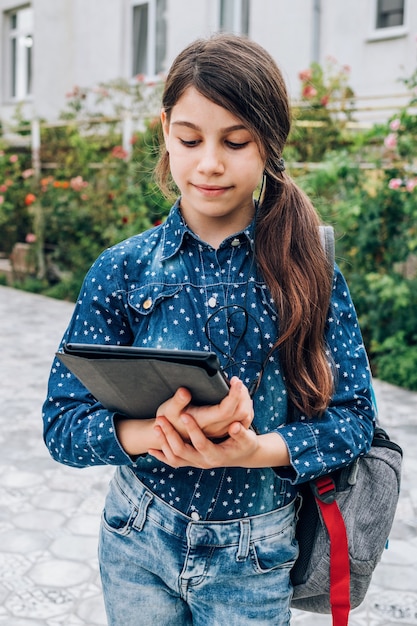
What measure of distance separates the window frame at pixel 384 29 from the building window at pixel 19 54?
818cm

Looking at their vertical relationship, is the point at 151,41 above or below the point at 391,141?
above

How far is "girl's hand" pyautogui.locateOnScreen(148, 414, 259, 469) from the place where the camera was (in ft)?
3.80

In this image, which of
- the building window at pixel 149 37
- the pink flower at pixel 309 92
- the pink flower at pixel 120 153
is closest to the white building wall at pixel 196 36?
the building window at pixel 149 37

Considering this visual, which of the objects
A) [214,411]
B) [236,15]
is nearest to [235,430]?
[214,411]

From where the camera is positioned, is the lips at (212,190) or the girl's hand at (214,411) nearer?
the girl's hand at (214,411)

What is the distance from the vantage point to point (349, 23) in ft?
29.9

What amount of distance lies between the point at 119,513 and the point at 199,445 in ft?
1.14

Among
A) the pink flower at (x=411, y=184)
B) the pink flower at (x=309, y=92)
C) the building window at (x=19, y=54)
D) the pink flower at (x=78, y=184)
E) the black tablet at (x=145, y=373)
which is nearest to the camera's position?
the black tablet at (x=145, y=373)

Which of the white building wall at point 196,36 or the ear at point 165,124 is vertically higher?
the white building wall at point 196,36

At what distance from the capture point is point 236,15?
34.1 ft

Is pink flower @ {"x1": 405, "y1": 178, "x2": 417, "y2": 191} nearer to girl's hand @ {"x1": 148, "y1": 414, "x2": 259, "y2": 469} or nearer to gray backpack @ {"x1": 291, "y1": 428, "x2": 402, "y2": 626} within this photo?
gray backpack @ {"x1": 291, "y1": 428, "x2": 402, "y2": 626}

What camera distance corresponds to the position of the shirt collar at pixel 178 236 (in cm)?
142

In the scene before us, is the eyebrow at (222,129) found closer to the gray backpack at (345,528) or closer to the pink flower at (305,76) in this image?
the gray backpack at (345,528)

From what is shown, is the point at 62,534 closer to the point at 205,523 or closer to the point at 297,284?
the point at 205,523
